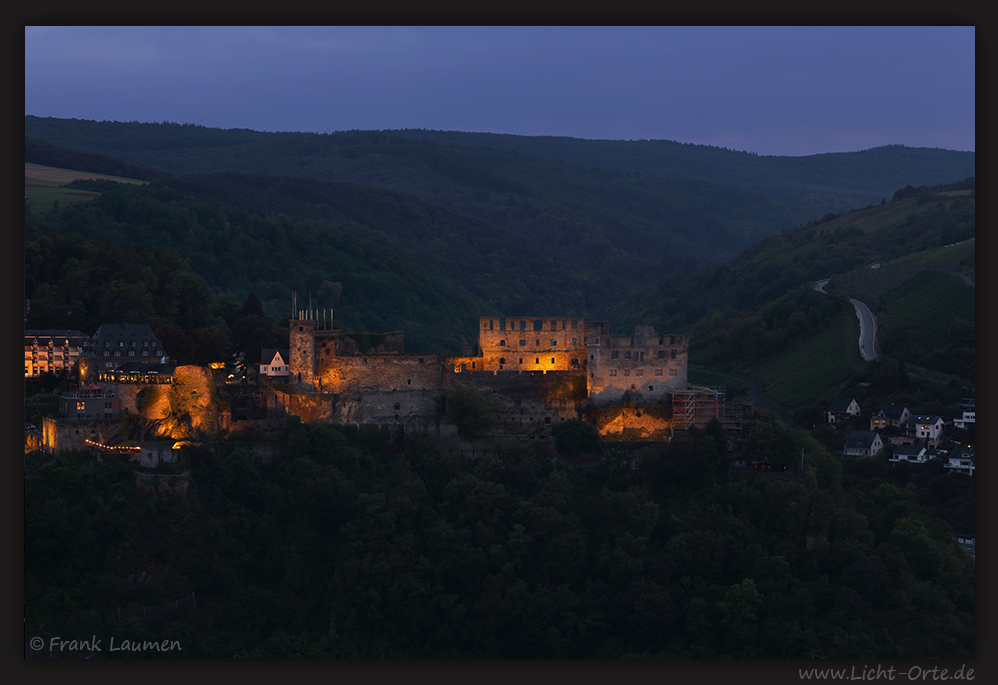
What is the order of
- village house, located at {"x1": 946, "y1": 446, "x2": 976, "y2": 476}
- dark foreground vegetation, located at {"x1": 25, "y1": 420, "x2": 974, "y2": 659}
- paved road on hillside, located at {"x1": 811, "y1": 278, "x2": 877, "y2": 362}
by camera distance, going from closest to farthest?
dark foreground vegetation, located at {"x1": 25, "y1": 420, "x2": 974, "y2": 659} → village house, located at {"x1": 946, "y1": 446, "x2": 976, "y2": 476} → paved road on hillside, located at {"x1": 811, "y1": 278, "x2": 877, "y2": 362}

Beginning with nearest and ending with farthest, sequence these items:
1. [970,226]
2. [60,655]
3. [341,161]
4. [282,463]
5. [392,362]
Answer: [60,655]
[282,463]
[392,362]
[970,226]
[341,161]

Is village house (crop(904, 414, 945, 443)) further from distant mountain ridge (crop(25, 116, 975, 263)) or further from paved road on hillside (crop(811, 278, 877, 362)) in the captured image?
distant mountain ridge (crop(25, 116, 975, 263))

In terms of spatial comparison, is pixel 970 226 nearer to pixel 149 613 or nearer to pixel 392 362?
pixel 392 362

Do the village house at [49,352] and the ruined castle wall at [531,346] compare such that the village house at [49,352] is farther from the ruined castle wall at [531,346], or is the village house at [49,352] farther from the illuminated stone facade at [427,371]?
the ruined castle wall at [531,346]

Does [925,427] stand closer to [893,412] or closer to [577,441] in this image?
[893,412]

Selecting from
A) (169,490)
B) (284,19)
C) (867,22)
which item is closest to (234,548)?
(169,490)

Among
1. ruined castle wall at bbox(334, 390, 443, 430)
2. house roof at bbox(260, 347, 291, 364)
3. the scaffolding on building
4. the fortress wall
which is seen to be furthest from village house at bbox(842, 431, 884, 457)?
house roof at bbox(260, 347, 291, 364)

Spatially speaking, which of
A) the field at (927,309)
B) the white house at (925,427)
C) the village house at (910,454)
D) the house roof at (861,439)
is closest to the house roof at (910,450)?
the village house at (910,454)
